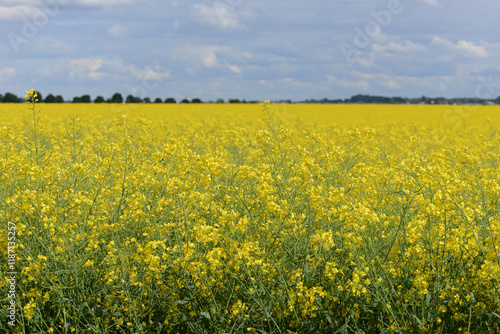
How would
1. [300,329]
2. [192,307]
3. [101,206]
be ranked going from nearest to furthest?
[300,329] < [192,307] < [101,206]

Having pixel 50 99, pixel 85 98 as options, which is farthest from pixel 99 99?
pixel 50 99

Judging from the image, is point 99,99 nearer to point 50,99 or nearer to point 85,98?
point 85,98

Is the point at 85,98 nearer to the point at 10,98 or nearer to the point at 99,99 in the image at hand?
the point at 99,99

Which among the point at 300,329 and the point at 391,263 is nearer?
the point at 300,329

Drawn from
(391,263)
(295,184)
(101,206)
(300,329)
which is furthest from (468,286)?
(101,206)

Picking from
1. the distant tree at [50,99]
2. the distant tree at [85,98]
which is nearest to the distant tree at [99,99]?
the distant tree at [85,98]

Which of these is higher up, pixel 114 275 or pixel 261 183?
pixel 261 183

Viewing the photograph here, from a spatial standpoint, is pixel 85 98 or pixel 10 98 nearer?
pixel 10 98

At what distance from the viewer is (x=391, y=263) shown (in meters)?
3.28

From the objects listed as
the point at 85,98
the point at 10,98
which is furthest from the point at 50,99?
the point at 85,98

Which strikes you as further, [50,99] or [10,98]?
[50,99]

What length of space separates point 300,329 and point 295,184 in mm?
1637

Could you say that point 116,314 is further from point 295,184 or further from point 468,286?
point 468,286

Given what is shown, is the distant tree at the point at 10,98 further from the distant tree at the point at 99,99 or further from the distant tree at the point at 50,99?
the distant tree at the point at 99,99
